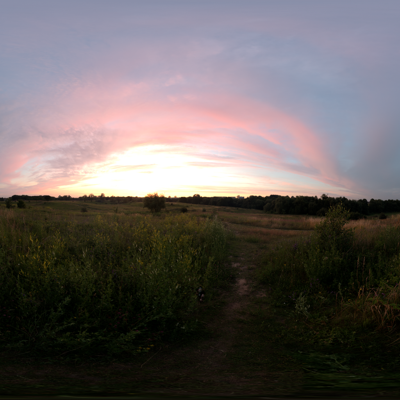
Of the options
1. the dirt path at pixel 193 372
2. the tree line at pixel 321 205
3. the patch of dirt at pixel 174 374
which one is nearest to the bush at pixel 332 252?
the dirt path at pixel 193 372

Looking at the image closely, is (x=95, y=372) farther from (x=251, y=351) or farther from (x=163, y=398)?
(x=251, y=351)

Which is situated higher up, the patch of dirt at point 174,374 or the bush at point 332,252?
the bush at point 332,252

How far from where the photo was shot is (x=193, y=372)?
10.6ft

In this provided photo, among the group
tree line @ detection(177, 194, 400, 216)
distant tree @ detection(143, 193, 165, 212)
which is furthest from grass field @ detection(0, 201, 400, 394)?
tree line @ detection(177, 194, 400, 216)

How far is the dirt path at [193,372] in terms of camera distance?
8.29 ft

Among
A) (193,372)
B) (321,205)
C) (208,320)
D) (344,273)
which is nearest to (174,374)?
(193,372)

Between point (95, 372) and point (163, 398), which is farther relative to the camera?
point (95, 372)

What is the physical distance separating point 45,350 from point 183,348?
2137 millimetres

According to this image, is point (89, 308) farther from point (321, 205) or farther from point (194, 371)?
point (321, 205)

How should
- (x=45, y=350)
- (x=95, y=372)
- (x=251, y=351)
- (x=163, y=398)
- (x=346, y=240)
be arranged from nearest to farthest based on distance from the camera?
(x=163, y=398)
(x=95, y=372)
(x=45, y=350)
(x=251, y=351)
(x=346, y=240)

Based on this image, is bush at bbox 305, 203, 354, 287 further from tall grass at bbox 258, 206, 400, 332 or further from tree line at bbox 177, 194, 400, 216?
tree line at bbox 177, 194, 400, 216

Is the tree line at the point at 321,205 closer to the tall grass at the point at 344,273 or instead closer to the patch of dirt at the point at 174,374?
the tall grass at the point at 344,273

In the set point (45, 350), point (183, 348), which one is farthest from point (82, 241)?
point (183, 348)

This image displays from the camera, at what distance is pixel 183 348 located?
3.89m
